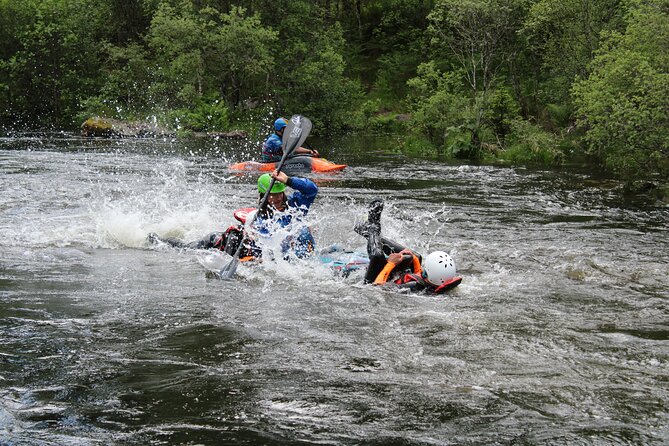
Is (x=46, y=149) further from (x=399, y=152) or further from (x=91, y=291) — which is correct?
(x=91, y=291)

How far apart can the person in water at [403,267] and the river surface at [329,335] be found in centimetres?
20

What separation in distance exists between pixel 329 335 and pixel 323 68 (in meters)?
25.6

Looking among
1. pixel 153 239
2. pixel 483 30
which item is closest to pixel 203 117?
pixel 483 30

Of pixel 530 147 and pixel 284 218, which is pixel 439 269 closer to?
pixel 284 218

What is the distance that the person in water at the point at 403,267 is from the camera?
23.5 feet

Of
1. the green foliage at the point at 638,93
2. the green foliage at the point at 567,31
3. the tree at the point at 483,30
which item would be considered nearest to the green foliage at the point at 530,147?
the tree at the point at 483,30

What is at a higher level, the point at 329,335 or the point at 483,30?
the point at 483,30

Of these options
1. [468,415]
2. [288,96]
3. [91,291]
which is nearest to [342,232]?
[91,291]

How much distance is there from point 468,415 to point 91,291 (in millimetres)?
4341

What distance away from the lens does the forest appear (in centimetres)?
2141

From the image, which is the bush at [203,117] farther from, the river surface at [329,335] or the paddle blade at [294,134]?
the paddle blade at [294,134]

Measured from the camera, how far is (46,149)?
801 inches

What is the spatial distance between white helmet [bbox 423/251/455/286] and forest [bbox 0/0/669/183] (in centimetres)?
1105

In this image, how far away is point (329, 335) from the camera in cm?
586
